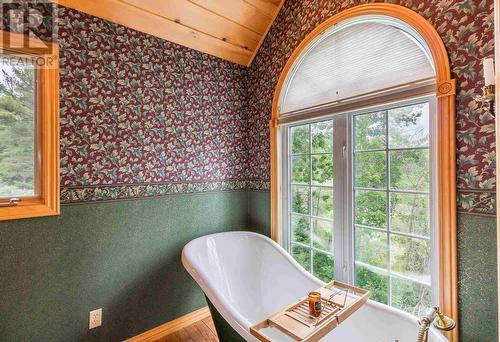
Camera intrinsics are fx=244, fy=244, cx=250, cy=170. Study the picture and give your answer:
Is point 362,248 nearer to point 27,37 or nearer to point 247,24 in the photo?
point 247,24

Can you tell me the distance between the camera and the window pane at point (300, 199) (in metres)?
2.14

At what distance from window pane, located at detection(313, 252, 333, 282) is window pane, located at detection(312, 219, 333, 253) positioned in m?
0.07

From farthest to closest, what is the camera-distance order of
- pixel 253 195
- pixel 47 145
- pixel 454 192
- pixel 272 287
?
pixel 253 195
pixel 272 287
pixel 47 145
pixel 454 192

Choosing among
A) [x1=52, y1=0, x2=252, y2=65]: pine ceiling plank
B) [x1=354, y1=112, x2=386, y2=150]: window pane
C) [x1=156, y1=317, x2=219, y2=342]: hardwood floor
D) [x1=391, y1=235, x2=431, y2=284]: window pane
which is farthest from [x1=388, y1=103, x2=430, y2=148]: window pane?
[x1=156, y1=317, x2=219, y2=342]: hardwood floor

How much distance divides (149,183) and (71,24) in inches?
47.5

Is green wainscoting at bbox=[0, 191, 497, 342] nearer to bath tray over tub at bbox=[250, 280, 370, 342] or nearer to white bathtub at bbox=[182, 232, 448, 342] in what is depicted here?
white bathtub at bbox=[182, 232, 448, 342]

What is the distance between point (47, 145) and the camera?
157 cm

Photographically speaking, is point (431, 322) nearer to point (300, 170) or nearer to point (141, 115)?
point (300, 170)

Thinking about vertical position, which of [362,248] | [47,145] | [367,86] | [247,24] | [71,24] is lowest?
[362,248]

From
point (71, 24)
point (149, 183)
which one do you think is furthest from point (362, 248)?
point (71, 24)

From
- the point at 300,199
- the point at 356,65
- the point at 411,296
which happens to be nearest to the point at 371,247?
the point at 411,296

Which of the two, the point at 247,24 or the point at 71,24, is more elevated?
the point at 247,24

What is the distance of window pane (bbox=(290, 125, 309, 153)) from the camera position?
215 centimetres

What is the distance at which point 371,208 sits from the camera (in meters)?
1.68
